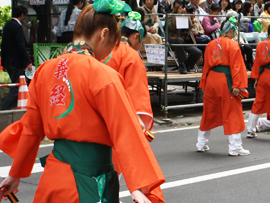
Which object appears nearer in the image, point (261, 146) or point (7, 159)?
point (7, 159)

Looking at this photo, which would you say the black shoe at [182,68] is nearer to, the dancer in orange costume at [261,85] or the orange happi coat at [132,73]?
the dancer in orange costume at [261,85]

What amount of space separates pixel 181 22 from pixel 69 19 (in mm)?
2484

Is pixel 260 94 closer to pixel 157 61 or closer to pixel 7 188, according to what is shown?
pixel 157 61

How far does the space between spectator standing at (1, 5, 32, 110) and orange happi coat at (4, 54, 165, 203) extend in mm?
5806

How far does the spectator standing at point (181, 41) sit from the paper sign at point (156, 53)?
2.59 feet

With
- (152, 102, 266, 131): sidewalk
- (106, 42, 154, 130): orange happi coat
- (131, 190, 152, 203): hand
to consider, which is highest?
(106, 42, 154, 130): orange happi coat

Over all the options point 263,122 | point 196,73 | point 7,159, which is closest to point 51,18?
point 196,73

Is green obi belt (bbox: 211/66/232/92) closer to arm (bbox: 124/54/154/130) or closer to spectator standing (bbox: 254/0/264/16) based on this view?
arm (bbox: 124/54/154/130)

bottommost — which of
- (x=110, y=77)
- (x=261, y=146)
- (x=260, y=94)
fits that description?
(x=261, y=146)

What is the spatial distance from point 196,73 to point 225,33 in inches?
138

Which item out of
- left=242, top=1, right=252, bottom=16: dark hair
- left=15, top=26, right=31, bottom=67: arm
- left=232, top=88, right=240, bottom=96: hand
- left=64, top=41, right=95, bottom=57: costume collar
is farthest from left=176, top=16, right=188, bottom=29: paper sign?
left=64, top=41, right=95, bottom=57: costume collar

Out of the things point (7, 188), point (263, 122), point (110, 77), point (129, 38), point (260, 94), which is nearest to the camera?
point (110, 77)

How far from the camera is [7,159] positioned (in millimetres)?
5719

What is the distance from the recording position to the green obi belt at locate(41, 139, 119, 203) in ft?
Result: 6.00
